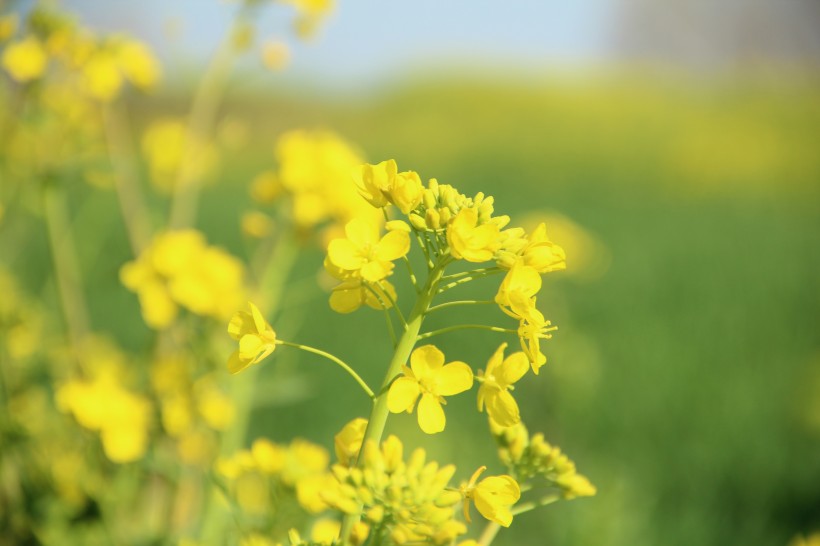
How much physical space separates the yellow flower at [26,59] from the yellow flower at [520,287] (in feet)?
3.45

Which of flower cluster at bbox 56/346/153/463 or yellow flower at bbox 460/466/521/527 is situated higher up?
flower cluster at bbox 56/346/153/463

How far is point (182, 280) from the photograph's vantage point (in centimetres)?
124

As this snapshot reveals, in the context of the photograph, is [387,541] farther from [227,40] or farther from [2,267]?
[2,267]

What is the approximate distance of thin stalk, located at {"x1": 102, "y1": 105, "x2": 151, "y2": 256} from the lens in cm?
141

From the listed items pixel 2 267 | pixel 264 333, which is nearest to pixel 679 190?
pixel 2 267

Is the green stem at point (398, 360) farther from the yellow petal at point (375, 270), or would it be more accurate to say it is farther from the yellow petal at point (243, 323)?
the yellow petal at point (243, 323)

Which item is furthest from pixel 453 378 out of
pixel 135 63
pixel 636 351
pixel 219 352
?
pixel 636 351

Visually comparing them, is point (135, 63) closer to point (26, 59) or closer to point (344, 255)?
point (26, 59)

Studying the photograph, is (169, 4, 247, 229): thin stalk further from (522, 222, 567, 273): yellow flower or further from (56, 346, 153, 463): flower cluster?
(522, 222, 567, 273): yellow flower

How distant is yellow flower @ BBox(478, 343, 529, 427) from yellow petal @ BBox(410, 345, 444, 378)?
0.13 ft

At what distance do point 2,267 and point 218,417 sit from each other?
0.99 metres

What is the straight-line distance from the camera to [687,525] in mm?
1771

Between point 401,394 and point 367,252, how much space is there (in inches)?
4.5

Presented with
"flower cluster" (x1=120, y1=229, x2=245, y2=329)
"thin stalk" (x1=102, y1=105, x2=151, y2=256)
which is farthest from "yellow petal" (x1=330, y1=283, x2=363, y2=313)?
"thin stalk" (x1=102, y1=105, x2=151, y2=256)
